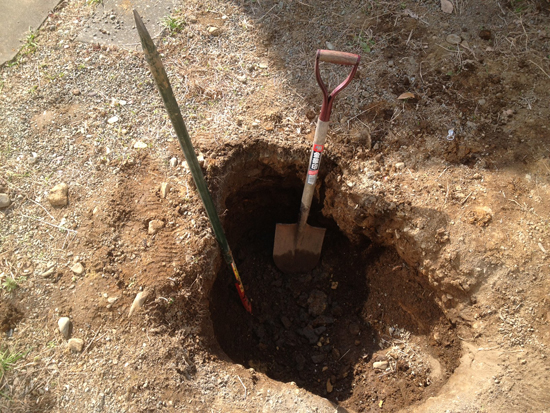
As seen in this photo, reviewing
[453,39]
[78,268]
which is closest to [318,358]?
[78,268]

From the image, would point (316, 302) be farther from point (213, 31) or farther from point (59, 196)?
point (213, 31)

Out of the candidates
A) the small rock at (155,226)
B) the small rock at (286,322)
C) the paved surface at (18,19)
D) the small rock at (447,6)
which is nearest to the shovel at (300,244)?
the small rock at (286,322)

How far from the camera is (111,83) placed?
10.7 feet

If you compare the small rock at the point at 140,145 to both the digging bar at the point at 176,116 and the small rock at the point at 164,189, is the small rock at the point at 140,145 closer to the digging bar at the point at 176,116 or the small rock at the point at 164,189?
the small rock at the point at 164,189

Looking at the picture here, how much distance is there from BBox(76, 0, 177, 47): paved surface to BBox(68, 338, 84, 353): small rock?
8.23 feet

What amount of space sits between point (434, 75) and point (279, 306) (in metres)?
2.38

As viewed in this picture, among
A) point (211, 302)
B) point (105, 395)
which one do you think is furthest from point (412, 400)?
point (105, 395)

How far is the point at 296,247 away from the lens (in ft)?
11.4

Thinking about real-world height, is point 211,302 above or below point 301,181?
below

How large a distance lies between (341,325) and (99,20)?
353 cm

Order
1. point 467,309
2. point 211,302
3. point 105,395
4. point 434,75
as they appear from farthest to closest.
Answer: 1. point 434,75
2. point 211,302
3. point 467,309
4. point 105,395

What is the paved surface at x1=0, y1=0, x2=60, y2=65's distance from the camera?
11.4ft

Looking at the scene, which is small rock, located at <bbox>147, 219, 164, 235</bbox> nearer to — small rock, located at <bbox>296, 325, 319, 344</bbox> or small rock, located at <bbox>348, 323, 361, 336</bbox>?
small rock, located at <bbox>296, 325, 319, 344</bbox>

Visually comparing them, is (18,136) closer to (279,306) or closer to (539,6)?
(279,306)
